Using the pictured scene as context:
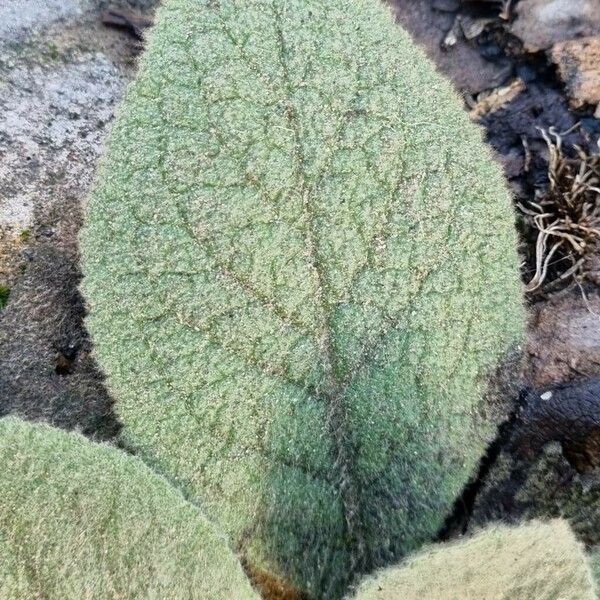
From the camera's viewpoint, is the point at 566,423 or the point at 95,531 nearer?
the point at 95,531

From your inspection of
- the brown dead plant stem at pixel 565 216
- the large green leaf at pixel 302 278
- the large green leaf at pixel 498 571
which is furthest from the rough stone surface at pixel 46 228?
the brown dead plant stem at pixel 565 216

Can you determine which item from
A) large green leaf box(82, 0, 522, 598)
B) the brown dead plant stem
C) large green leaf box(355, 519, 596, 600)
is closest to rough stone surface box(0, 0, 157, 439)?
large green leaf box(82, 0, 522, 598)

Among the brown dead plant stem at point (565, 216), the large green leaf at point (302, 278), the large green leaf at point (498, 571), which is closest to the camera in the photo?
the large green leaf at point (498, 571)

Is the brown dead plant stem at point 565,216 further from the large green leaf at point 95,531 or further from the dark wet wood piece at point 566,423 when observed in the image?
the large green leaf at point 95,531

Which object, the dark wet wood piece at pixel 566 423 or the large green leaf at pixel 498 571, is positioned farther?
the dark wet wood piece at pixel 566 423

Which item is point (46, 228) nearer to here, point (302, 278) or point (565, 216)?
point (302, 278)

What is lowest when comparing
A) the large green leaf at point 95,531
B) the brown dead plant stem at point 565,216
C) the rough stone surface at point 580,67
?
the large green leaf at point 95,531

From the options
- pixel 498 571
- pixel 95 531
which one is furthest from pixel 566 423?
pixel 95 531

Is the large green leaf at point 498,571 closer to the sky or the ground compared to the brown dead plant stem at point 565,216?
closer to the ground

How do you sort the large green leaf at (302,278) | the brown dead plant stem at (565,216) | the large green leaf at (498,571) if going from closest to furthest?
the large green leaf at (498,571) < the large green leaf at (302,278) < the brown dead plant stem at (565,216)
